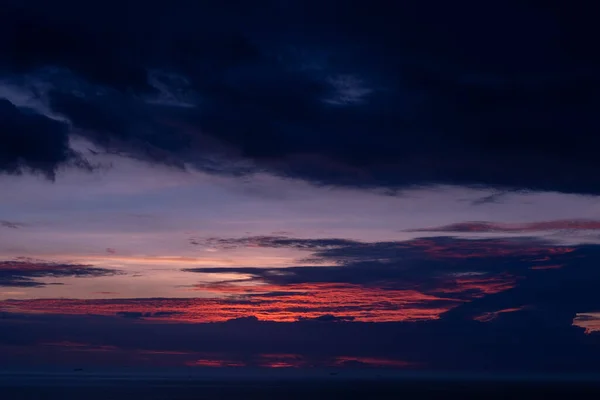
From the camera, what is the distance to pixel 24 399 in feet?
640

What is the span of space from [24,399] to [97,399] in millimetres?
18237

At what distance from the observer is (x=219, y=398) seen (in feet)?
656

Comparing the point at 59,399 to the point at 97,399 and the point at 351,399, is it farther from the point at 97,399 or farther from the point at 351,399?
the point at 351,399

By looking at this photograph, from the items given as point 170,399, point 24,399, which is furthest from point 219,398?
point 24,399

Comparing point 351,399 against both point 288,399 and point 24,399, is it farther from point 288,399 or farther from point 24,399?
point 24,399

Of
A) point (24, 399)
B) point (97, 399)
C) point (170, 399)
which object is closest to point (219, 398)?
point (170, 399)

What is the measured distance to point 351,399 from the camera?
656 ft

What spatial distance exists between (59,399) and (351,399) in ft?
249

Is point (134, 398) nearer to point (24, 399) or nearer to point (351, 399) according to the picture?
point (24, 399)

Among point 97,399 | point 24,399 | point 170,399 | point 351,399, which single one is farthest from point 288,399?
point 24,399

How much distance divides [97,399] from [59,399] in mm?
9793

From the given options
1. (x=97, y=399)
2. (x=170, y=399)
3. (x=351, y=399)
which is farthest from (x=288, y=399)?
(x=97, y=399)

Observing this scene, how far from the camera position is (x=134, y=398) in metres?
196

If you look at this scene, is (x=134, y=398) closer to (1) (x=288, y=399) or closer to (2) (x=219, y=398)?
(2) (x=219, y=398)
